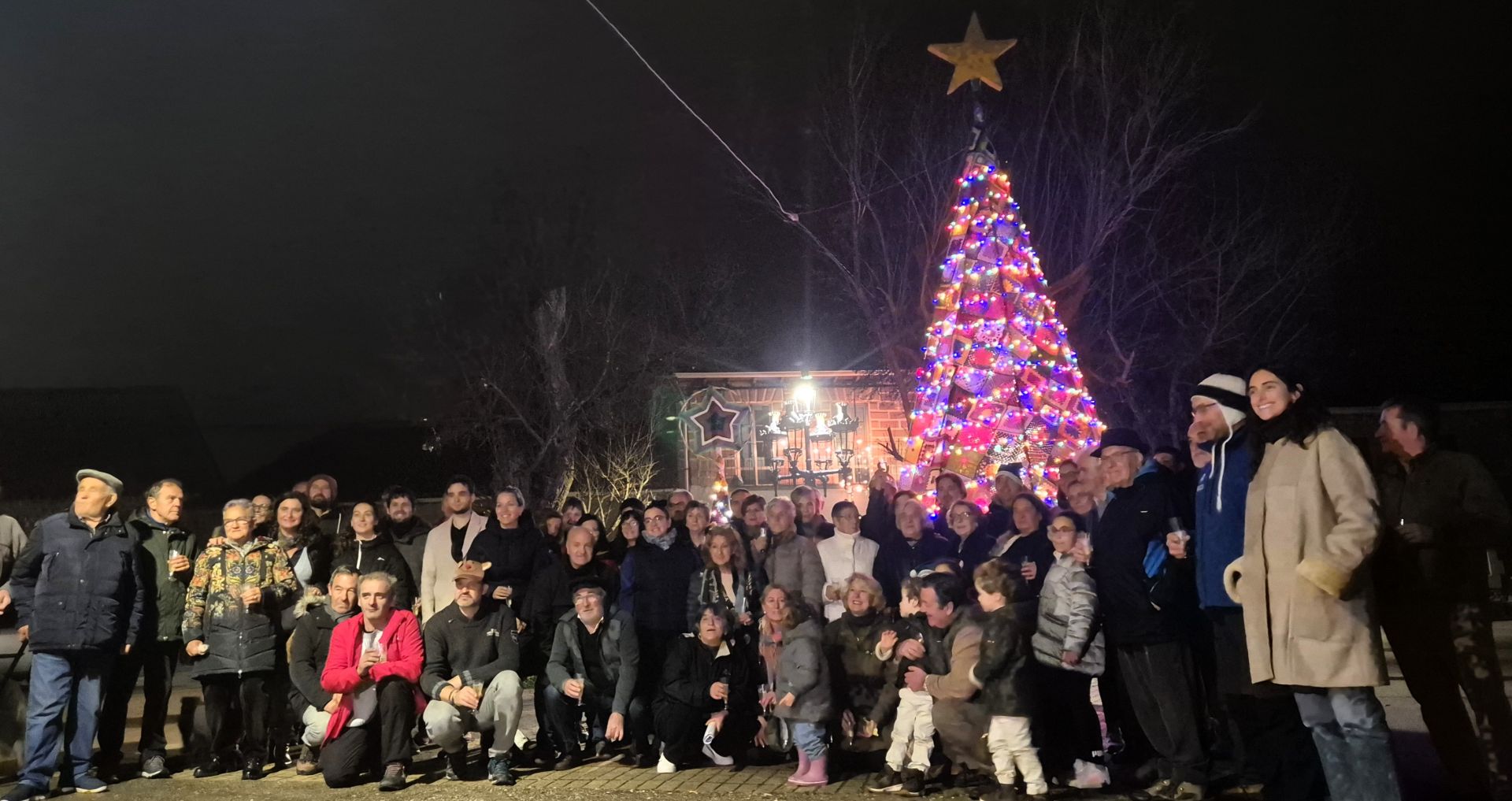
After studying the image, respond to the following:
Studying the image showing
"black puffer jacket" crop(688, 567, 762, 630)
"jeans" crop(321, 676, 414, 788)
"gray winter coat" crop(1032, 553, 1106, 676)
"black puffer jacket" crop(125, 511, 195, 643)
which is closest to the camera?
"gray winter coat" crop(1032, 553, 1106, 676)

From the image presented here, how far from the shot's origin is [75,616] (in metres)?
6.50

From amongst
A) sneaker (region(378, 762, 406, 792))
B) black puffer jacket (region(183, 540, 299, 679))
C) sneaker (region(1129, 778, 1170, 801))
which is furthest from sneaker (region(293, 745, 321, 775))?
sneaker (region(1129, 778, 1170, 801))

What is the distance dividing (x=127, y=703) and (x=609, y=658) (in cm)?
311

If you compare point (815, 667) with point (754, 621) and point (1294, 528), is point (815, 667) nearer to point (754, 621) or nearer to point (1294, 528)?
point (754, 621)

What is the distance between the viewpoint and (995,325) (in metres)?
12.8

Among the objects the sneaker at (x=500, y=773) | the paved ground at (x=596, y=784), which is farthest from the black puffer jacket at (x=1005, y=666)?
the sneaker at (x=500, y=773)

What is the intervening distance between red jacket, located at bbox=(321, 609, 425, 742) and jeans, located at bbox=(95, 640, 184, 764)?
124cm

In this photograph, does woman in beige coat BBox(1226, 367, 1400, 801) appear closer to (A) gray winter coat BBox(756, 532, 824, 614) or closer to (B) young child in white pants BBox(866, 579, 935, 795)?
(B) young child in white pants BBox(866, 579, 935, 795)

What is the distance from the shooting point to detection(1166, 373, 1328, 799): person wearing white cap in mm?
4961

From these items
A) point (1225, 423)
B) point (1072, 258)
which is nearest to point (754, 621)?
point (1225, 423)

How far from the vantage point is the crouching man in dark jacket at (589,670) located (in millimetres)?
7043

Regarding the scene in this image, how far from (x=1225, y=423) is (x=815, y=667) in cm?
277

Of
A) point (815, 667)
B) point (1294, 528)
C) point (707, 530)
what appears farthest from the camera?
point (707, 530)

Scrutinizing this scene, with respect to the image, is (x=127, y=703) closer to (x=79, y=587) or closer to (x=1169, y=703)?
(x=79, y=587)
